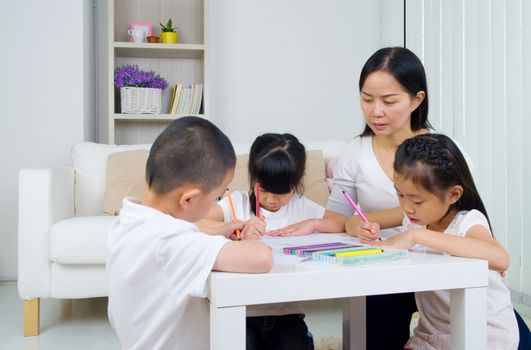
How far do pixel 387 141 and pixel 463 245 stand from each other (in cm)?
64

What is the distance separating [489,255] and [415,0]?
2773 millimetres

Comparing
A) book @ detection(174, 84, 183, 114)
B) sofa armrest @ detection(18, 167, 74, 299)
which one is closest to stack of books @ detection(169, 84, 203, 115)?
book @ detection(174, 84, 183, 114)

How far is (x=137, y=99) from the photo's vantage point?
3.28 metres

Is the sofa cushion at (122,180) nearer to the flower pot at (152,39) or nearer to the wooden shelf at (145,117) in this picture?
the wooden shelf at (145,117)

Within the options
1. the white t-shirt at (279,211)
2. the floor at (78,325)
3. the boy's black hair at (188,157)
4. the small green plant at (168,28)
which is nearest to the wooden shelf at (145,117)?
the small green plant at (168,28)

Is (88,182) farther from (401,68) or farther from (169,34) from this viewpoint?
(401,68)

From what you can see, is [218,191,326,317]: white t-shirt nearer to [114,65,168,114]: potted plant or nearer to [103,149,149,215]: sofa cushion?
[103,149,149,215]: sofa cushion

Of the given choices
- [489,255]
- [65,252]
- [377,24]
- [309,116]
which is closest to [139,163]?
[65,252]

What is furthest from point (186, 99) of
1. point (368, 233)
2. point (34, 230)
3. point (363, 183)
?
point (368, 233)

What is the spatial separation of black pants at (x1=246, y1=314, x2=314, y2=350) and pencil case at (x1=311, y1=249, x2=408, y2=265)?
1.63ft

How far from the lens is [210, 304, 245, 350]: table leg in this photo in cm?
77

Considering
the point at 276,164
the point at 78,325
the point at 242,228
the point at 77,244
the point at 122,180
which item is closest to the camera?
the point at 242,228

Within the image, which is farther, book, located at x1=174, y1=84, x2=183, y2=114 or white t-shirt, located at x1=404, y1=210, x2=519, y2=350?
book, located at x1=174, y1=84, x2=183, y2=114

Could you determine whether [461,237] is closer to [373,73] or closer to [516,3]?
[373,73]
